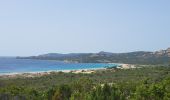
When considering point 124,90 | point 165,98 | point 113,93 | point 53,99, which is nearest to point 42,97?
point 53,99

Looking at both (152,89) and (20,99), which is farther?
(20,99)

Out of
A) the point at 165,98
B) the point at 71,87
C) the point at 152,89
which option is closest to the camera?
the point at 165,98

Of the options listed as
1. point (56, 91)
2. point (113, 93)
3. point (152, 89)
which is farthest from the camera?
point (56, 91)

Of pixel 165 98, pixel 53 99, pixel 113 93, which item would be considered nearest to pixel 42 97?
pixel 53 99

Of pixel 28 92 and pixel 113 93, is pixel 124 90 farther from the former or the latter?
pixel 28 92

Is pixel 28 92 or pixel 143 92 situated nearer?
pixel 143 92

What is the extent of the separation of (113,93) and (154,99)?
6.46 m

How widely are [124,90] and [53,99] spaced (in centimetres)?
1349

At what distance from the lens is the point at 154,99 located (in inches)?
1810

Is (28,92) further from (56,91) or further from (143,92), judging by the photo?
(143,92)

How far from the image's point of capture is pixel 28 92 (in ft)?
182

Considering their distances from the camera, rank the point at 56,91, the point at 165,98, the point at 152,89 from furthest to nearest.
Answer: the point at 56,91 < the point at 152,89 < the point at 165,98

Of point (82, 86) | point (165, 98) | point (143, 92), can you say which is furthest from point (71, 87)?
point (165, 98)

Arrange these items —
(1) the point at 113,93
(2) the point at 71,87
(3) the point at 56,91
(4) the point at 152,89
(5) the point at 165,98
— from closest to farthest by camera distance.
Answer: (5) the point at 165,98, (4) the point at 152,89, (1) the point at 113,93, (3) the point at 56,91, (2) the point at 71,87
